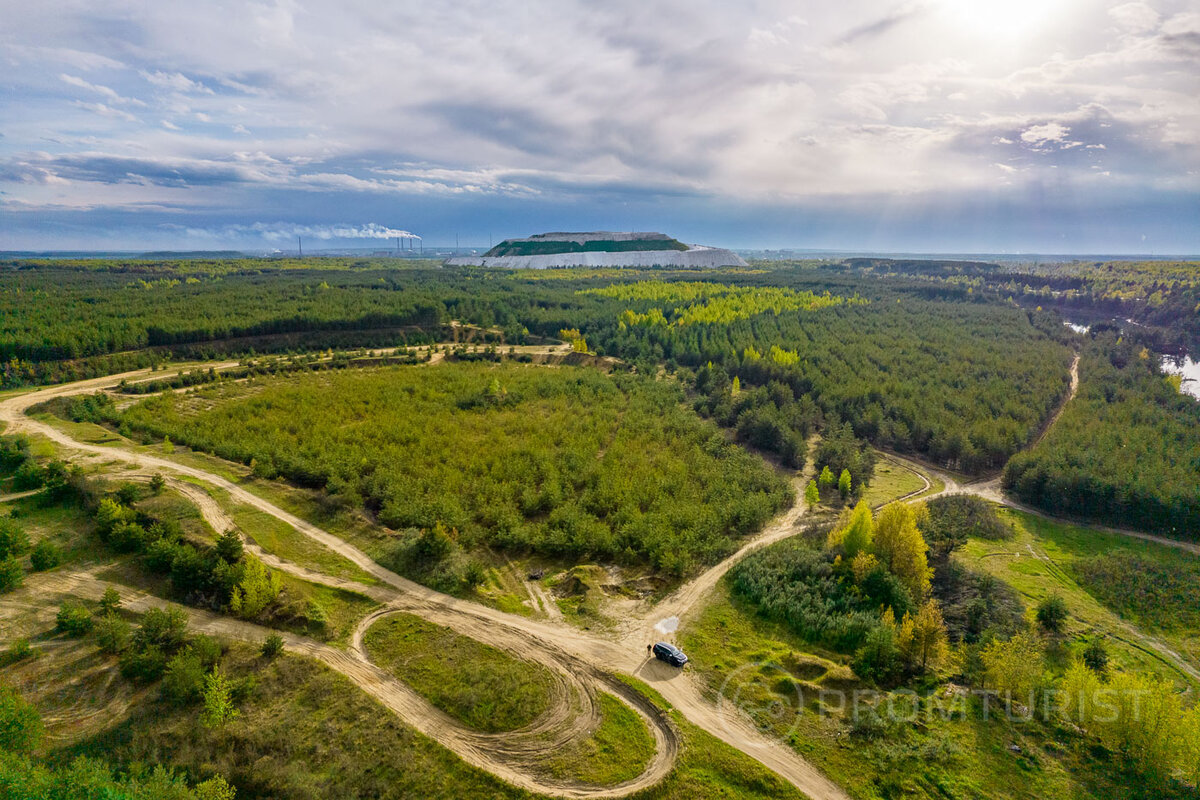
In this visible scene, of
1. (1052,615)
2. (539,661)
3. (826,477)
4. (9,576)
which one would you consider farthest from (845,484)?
(9,576)

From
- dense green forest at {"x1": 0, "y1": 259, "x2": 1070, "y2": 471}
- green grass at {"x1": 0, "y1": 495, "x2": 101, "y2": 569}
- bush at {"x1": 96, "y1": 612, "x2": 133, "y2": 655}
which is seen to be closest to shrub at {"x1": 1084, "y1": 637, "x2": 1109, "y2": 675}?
dense green forest at {"x1": 0, "y1": 259, "x2": 1070, "y2": 471}

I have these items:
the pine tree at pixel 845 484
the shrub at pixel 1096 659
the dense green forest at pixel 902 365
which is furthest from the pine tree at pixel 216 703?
the dense green forest at pixel 902 365

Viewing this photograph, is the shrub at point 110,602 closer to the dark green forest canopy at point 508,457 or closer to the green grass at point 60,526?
the green grass at point 60,526

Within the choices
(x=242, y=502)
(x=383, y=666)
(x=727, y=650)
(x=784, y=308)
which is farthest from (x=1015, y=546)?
(x=784, y=308)

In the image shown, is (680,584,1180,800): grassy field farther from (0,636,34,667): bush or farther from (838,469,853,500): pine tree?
(0,636,34,667): bush

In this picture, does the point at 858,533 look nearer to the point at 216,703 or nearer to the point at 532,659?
the point at 532,659
